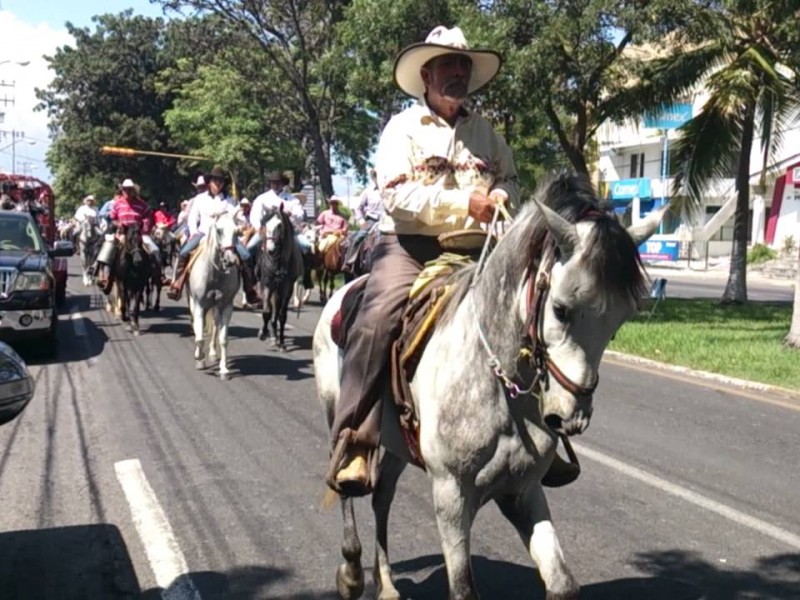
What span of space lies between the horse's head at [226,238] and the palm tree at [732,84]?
9.20 metres

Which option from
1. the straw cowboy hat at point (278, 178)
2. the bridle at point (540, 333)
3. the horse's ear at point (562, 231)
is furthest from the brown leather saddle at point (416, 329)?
the straw cowboy hat at point (278, 178)

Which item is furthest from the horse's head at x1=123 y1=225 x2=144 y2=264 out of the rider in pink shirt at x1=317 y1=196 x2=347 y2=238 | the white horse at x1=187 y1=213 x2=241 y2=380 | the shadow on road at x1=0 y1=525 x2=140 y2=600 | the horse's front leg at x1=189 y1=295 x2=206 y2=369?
the shadow on road at x1=0 y1=525 x2=140 y2=600

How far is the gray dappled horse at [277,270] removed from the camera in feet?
49.1

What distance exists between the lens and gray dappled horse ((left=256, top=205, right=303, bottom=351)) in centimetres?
1498

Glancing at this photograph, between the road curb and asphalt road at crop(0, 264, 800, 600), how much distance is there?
1.04 feet

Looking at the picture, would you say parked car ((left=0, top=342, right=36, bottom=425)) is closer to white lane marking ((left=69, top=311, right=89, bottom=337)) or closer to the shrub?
white lane marking ((left=69, top=311, right=89, bottom=337))

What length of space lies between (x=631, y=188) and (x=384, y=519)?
54.7 m

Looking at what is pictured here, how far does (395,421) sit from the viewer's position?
4348 millimetres

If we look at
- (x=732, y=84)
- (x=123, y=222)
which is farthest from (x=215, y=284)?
(x=732, y=84)

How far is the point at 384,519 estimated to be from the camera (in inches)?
190

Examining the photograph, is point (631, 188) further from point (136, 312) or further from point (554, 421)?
point (554, 421)

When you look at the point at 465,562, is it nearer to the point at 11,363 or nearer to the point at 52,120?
the point at 11,363

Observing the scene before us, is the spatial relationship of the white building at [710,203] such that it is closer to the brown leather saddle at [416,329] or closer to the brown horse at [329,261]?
the brown horse at [329,261]

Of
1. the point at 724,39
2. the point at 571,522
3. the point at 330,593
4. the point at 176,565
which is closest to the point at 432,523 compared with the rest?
the point at 571,522
